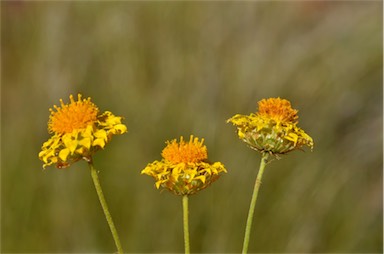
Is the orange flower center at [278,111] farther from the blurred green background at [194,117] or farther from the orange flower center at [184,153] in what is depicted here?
the blurred green background at [194,117]

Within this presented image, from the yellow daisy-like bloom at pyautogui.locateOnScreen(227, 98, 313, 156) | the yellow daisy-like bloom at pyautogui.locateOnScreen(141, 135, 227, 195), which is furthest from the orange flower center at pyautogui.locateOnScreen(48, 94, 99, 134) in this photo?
the yellow daisy-like bloom at pyautogui.locateOnScreen(227, 98, 313, 156)

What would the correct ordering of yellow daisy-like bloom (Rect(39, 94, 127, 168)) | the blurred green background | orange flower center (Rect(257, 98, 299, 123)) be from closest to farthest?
yellow daisy-like bloom (Rect(39, 94, 127, 168)) < orange flower center (Rect(257, 98, 299, 123)) < the blurred green background

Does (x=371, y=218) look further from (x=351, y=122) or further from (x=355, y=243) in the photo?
(x=351, y=122)

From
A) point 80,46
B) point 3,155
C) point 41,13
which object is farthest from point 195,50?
point 3,155

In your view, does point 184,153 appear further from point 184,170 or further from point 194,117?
point 194,117

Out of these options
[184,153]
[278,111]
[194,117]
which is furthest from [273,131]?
[194,117]

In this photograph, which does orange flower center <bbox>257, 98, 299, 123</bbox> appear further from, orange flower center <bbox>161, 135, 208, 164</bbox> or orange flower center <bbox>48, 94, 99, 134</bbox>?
orange flower center <bbox>48, 94, 99, 134</bbox>
